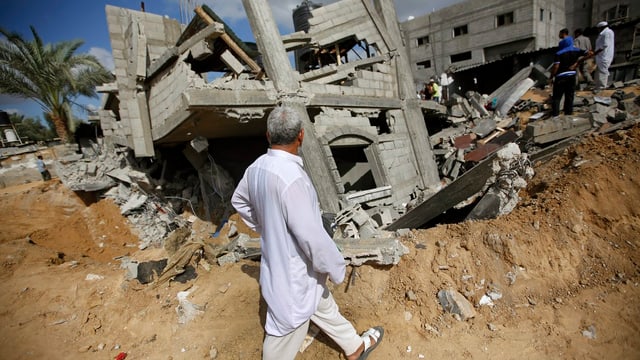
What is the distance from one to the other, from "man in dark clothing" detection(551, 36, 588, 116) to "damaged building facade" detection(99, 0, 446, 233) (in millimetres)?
3249

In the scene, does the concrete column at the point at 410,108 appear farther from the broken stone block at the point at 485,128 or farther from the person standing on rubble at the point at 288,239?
the person standing on rubble at the point at 288,239

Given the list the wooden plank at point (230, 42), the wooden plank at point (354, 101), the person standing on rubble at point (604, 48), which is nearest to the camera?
the wooden plank at point (230, 42)

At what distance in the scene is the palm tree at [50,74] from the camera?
1167 centimetres

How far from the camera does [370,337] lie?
2588 mm

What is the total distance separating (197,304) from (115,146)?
335 inches

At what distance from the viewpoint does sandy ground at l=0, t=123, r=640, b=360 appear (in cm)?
254

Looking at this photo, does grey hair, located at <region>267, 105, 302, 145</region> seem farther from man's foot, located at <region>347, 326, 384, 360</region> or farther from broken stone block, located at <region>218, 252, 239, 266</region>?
broken stone block, located at <region>218, 252, 239, 266</region>

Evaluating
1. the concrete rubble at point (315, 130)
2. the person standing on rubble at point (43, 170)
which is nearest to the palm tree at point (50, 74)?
the person standing on rubble at point (43, 170)

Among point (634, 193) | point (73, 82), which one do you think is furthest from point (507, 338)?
point (73, 82)

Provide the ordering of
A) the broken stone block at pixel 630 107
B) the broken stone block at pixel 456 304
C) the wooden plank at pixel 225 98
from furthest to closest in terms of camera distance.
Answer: the broken stone block at pixel 630 107
the wooden plank at pixel 225 98
the broken stone block at pixel 456 304

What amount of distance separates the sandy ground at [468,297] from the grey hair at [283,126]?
201 centimetres

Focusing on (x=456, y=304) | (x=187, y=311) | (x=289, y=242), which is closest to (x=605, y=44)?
(x=456, y=304)

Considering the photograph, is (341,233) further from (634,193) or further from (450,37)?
(450,37)

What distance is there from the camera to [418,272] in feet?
10.2
